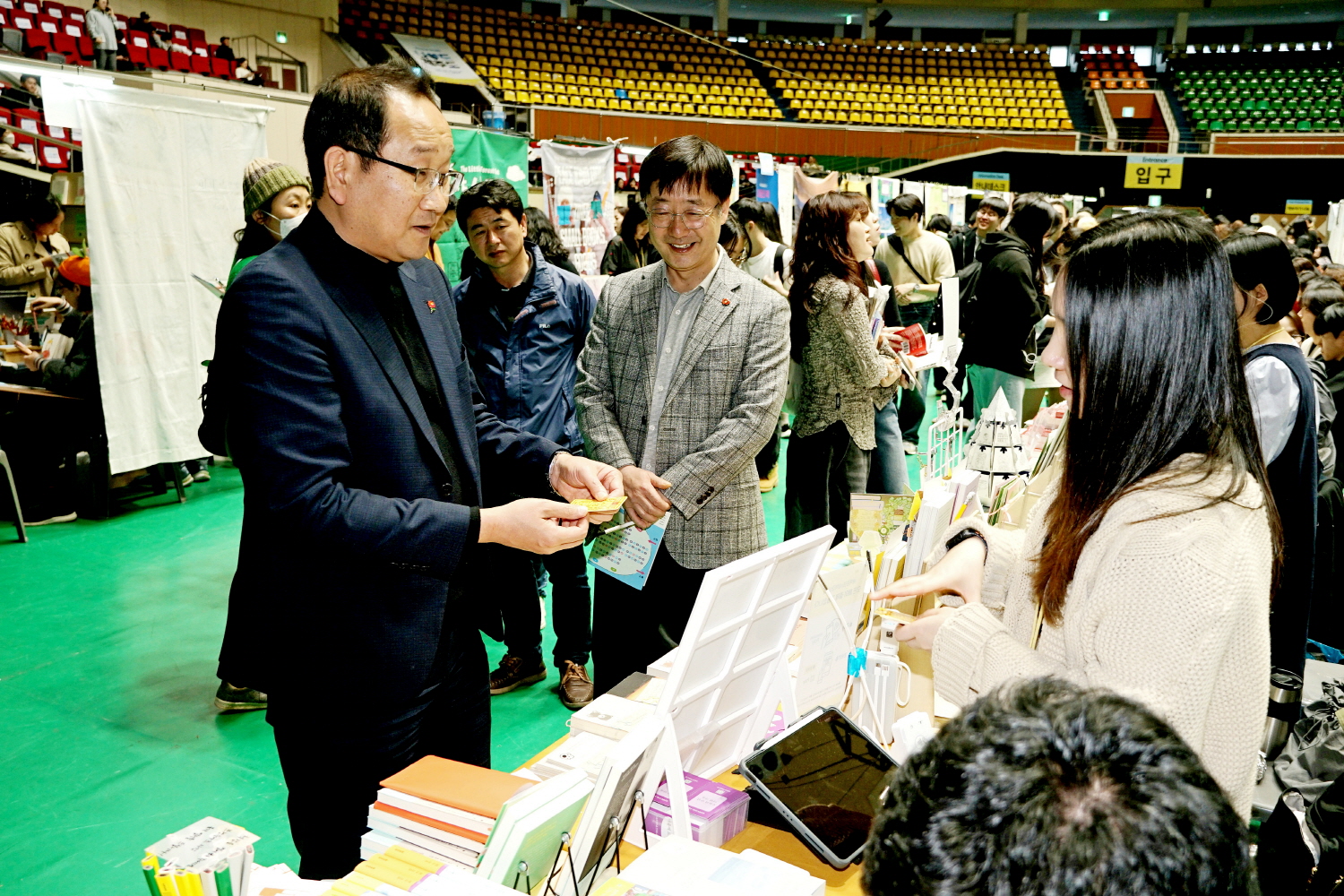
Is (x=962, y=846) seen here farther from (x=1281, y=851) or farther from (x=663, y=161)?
(x=663, y=161)

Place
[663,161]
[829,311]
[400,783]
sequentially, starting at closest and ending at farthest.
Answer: [400,783] → [663,161] → [829,311]

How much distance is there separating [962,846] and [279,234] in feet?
10.4

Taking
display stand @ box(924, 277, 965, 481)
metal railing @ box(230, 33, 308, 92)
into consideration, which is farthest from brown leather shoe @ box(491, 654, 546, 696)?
metal railing @ box(230, 33, 308, 92)

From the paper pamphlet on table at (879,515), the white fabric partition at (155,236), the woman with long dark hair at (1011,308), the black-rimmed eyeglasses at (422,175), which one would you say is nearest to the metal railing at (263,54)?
the white fabric partition at (155,236)

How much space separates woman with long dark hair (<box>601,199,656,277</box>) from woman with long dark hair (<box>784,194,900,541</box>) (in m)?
2.67

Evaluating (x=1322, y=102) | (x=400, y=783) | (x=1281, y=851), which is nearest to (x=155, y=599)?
(x=400, y=783)

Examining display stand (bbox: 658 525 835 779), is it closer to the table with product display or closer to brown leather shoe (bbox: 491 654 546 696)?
the table with product display

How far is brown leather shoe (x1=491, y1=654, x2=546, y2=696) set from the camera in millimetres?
3463

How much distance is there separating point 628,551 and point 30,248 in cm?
616

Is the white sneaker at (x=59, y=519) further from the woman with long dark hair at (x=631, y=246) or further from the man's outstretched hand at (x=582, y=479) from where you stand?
the man's outstretched hand at (x=582, y=479)

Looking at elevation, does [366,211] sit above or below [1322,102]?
below

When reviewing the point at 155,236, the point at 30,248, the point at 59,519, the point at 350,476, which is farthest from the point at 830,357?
the point at 30,248

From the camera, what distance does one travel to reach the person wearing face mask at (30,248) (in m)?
6.33

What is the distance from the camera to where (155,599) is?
4266 millimetres
